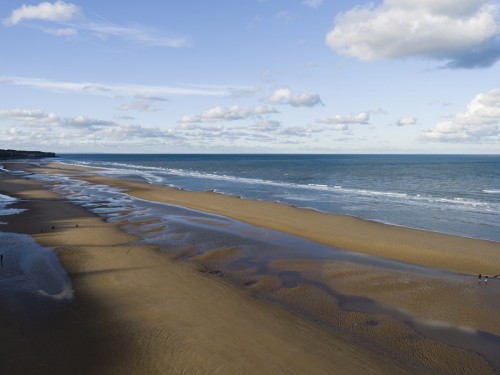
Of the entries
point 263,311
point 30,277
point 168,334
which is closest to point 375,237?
point 263,311

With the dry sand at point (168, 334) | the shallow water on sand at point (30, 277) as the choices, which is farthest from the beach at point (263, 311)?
the shallow water on sand at point (30, 277)

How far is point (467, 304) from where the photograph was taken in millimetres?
11391

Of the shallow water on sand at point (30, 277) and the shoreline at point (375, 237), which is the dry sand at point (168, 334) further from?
the shoreline at point (375, 237)

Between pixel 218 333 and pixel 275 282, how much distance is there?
420 cm

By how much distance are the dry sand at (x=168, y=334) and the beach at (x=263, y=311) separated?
4 centimetres

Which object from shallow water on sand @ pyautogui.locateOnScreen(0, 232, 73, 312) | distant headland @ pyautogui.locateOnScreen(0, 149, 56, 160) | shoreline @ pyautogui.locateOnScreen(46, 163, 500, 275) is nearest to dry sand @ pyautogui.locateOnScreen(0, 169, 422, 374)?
shallow water on sand @ pyautogui.locateOnScreen(0, 232, 73, 312)

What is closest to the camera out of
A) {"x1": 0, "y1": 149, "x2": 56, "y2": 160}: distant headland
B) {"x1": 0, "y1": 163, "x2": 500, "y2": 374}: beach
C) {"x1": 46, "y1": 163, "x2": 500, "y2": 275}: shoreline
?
{"x1": 0, "y1": 163, "x2": 500, "y2": 374}: beach

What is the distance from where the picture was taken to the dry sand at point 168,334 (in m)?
7.85

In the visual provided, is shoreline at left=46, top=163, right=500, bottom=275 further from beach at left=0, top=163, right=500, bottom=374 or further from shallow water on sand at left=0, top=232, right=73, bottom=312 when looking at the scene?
shallow water on sand at left=0, top=232, right=73, bottom=312

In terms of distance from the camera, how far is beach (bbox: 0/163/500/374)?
26.6ft

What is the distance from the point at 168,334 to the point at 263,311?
2.71 metres

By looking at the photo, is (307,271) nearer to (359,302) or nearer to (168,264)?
(359,302)

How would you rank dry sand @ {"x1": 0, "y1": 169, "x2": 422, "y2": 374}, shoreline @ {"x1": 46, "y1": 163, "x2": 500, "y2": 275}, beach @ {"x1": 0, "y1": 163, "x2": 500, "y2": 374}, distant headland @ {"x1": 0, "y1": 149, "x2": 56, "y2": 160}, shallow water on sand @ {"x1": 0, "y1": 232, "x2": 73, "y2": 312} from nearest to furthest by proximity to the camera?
1. dry sand @ {"x1": 0, "y1": 169, "x2": 422, "y2": 374}
2. beach @ {"x1": 0, "y1": 163, "x2": 500, "y2": 374}
3. shallow water on sand @ {"x1": 0, "y1": 232, "x2": 73, "y2": 312}
4. shoreline @ {"x1": 46, "y1": 163, "x2": 500, "y2": 275}
5. distant headland @ {"x1": 0, "y1": 149, "x2": 56, "y2": 160}

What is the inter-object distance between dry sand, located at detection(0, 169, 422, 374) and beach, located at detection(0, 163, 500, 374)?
4 cm
